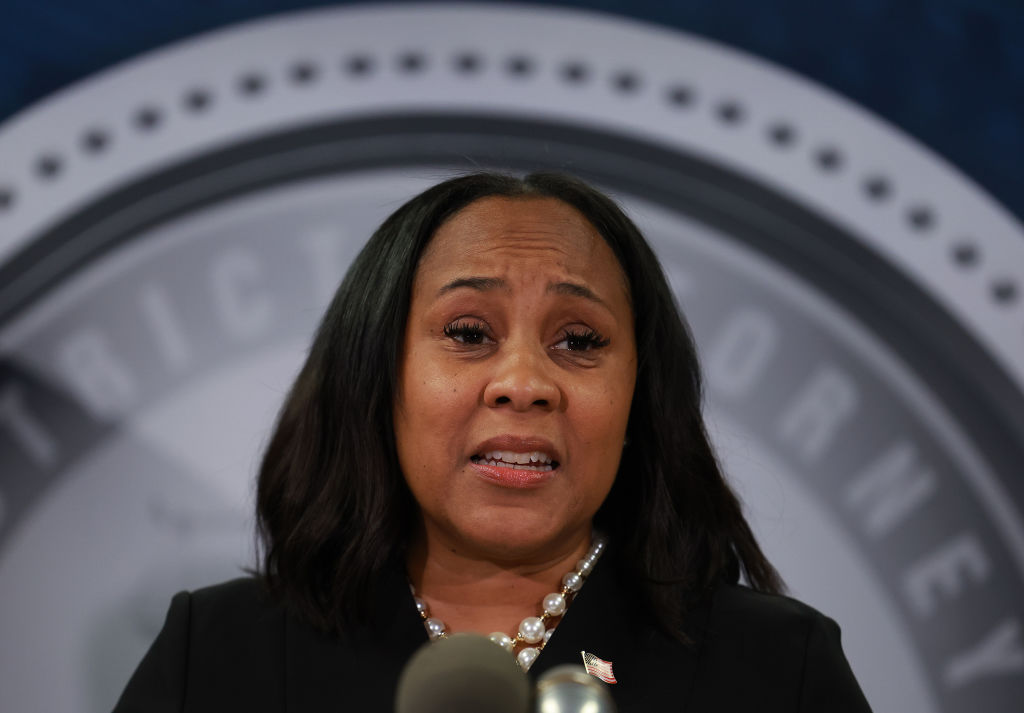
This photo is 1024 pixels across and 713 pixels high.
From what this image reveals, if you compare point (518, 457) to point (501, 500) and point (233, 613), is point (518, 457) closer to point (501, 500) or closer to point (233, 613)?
point (501, 500)

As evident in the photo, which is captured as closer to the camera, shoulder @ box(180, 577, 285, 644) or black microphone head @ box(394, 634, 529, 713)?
black microphone head @ box(394, 634, 529, 713)

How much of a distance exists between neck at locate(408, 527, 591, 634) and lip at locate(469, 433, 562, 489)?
0.16 m

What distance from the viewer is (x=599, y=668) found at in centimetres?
139

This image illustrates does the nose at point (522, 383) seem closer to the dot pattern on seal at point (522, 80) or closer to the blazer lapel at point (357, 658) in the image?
the blazer lapel at point (357, 658)

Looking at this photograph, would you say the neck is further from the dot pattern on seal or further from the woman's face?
the dot pattern on seal

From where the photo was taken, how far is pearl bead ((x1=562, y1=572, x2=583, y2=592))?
1493mm

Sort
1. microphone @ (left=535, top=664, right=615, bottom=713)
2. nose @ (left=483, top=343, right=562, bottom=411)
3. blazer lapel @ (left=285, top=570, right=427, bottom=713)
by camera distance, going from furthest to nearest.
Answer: blazer lapel @ (left=285, top=570, right=427, bottom=713), nose @ (left=483, top=343, right=562, bottom=411), microphone @ (left=535, top=664, right=615, bottom=713)

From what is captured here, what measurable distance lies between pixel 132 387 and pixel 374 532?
64 cm

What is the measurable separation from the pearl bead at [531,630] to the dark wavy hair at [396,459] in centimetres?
14

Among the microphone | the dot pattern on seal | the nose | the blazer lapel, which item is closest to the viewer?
the microphone

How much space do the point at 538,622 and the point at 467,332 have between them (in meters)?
0.35

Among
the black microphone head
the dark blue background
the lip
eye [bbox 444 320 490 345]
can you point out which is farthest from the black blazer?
the dark blue background

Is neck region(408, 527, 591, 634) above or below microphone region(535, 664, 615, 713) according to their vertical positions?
above

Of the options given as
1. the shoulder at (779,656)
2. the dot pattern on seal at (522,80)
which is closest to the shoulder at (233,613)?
the shoulder at (779,656)
